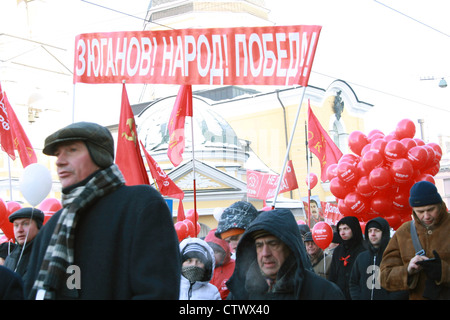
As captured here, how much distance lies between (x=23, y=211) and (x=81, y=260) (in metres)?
3.00

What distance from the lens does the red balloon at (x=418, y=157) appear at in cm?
797

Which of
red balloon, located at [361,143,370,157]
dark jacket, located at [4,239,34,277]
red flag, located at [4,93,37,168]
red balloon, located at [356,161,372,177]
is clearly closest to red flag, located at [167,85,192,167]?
red flag, located at [4,93,37,168]

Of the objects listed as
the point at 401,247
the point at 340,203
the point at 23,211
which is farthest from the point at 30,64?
the point at 401,247

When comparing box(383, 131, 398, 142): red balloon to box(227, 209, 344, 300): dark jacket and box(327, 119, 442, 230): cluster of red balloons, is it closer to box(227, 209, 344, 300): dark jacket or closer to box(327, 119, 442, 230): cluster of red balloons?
box(327, 119, 442, 230): cluster of red balloons

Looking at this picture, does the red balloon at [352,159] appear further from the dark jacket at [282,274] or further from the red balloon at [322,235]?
the dark jacket at [282,274]

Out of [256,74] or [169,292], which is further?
[256,74]

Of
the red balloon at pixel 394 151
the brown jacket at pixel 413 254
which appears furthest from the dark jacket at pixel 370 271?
the red balloon at pixel 394 151

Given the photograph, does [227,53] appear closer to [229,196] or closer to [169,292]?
[169,292]

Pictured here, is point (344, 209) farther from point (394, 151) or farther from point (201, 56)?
point (201, 56)

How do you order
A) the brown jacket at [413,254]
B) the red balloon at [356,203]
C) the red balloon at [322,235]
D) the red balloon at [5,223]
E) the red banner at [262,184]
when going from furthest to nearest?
the red banner at [262,184] < the red balloon at [356,203] < the red balloon at [5,223] < the red balloon at [322,235] < the brown jacket at [413,254]

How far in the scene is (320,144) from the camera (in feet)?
36.7

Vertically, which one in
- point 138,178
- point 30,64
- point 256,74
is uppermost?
point 30,64

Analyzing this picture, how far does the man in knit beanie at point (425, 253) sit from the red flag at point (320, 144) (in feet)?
22.7

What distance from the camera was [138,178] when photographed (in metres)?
5.90
